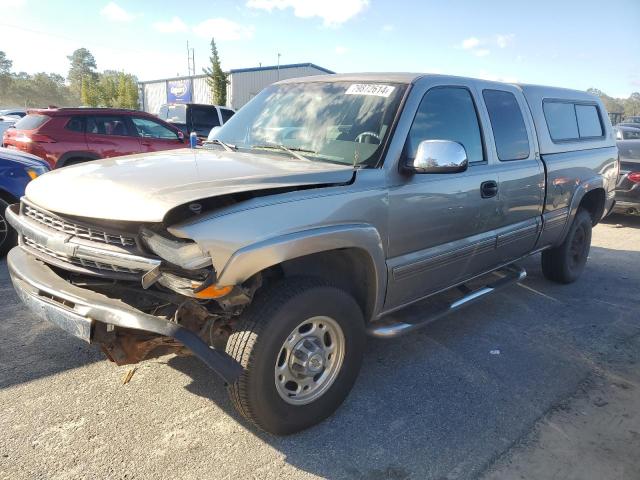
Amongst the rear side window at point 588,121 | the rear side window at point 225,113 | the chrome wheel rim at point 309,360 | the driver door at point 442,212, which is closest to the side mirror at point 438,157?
the driver door at point 442,212

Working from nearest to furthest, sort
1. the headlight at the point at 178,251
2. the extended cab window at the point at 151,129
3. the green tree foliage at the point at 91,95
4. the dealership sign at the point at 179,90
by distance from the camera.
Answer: the headlight at the point at 178,251 → the extended cab window at the point at 151,129 → the dealership sign at the point at 179,90 → the green tree foliage at the point at 91,95

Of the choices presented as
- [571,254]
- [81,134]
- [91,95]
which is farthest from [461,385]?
[91,95]

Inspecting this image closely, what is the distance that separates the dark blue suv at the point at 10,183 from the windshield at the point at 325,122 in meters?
2.96

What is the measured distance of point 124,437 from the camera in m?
2.63

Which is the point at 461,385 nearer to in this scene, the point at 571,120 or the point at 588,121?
the point at 571,120

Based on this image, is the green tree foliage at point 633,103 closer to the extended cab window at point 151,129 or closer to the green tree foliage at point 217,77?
the green tree foliage at point 217,77

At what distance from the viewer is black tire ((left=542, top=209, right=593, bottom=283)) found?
5.37 m

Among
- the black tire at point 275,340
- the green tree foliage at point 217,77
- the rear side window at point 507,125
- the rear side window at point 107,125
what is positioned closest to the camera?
the black tire at point 275,340

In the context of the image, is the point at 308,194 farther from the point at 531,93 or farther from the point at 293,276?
the point at 531,93

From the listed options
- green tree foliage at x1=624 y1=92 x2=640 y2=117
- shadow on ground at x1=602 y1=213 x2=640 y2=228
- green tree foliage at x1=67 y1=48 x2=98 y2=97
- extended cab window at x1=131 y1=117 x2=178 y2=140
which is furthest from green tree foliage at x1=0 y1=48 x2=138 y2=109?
green tree foliage at x1=624 y1=92 x2=640 y2=117

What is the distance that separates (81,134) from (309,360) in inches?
326

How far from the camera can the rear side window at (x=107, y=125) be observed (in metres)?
9.43

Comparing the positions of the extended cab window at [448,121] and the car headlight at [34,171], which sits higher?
the extended cab window at [448,121]

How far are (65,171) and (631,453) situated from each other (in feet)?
11.9
